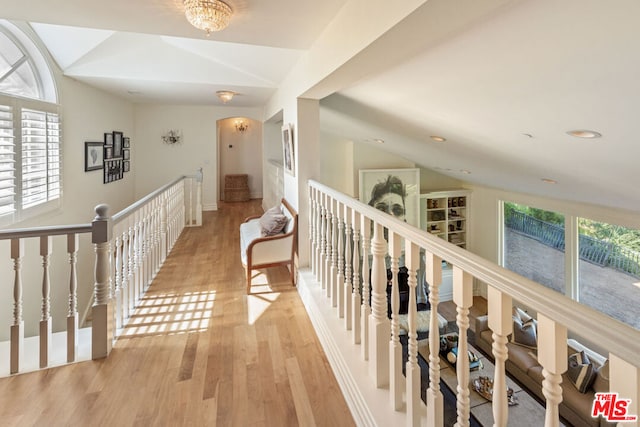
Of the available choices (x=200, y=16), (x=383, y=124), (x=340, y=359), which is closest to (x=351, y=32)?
(x=200, y=16)

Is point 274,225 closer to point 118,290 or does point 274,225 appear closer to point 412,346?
point 118,290

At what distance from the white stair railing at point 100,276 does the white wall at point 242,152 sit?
20.8 feet

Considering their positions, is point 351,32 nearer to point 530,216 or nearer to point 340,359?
point 340,359

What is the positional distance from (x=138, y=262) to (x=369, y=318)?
230 centimetres

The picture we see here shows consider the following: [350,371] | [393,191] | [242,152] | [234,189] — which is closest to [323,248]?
[350,371]

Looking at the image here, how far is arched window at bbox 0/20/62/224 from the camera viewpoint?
316cm

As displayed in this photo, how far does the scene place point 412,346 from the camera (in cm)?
132

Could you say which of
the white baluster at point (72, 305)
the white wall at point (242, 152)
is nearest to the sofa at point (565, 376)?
the white baluster at point (72, 305)

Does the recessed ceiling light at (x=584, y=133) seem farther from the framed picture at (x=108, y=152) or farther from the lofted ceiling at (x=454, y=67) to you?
the framed picture at (x=108, y=152)

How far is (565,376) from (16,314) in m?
5.21

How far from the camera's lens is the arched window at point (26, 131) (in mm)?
3164

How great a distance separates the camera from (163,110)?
7023mm

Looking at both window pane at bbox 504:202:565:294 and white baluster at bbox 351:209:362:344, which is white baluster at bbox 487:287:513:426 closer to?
white baluster at bbox 351:209:362:344

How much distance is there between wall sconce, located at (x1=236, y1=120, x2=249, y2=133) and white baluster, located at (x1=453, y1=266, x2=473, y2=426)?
9.50 meters
